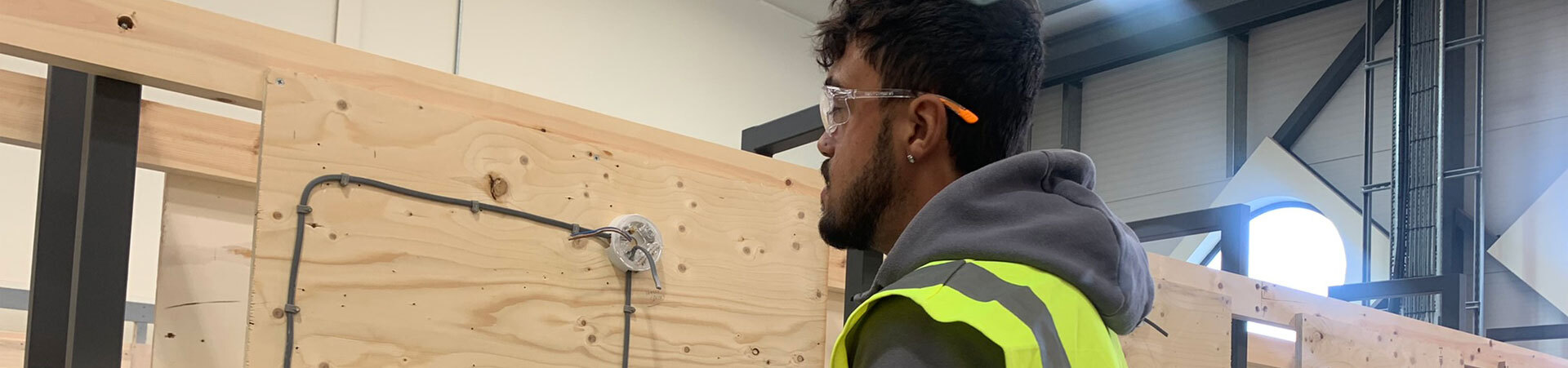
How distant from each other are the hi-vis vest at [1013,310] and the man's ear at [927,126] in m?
0.22

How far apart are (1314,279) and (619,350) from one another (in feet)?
16.8

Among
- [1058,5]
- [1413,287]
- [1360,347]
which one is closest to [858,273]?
[1360,347]

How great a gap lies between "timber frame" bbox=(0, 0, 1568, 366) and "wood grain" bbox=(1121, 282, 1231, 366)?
2.59 ft

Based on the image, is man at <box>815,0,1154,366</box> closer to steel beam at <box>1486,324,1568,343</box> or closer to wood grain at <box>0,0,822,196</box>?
wood grain at <box>0,0,822,196</box>

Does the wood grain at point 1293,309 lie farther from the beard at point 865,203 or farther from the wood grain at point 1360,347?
the beard at point 865,203

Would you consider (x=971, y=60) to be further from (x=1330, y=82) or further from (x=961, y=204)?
(x=1330, y=82)

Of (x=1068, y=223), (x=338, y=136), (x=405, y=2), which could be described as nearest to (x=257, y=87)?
→ (x=338, y=136)

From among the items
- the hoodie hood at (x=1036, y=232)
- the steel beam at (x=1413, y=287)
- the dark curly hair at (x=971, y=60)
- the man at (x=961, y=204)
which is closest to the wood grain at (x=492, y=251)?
the man at (x=961, y=204)

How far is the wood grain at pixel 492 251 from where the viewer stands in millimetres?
1410

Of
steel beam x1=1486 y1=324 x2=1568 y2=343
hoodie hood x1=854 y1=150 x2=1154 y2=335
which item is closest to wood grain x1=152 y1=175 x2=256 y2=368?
hoodie hood x1=854 y1=150 x2=1154 y2=335

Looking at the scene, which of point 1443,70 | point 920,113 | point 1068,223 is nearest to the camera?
point 1068,223

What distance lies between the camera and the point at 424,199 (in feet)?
5.03

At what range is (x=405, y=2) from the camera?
14.1ft

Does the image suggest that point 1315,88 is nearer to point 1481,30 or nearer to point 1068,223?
point 1481,30
